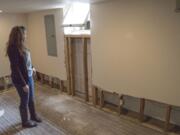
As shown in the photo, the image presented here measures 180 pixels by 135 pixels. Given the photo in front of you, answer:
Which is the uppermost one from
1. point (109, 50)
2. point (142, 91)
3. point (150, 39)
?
point (150, 39)

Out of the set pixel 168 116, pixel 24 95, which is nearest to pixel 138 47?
pixel 168 116

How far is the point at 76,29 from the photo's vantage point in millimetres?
4215

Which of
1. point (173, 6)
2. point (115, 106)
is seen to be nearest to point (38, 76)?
point (115, 106)

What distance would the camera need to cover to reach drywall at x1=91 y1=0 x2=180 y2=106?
8.02 feet

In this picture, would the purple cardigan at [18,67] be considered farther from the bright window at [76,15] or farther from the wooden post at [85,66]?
the bright window at [76,15]

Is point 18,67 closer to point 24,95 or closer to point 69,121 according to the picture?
point 24,95

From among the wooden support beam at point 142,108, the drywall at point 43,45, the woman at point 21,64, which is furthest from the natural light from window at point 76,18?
the wooden support beam at point 142,108

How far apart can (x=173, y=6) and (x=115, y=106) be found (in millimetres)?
2079

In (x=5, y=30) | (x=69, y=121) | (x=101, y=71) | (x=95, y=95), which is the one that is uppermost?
(x=5, y=30)

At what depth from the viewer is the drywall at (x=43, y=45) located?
421 centimetres

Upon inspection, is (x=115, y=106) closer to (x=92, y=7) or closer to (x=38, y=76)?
(x=92, y=7)

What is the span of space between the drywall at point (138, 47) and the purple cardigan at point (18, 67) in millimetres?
1335

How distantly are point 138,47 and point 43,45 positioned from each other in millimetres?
2811

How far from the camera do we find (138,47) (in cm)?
278
